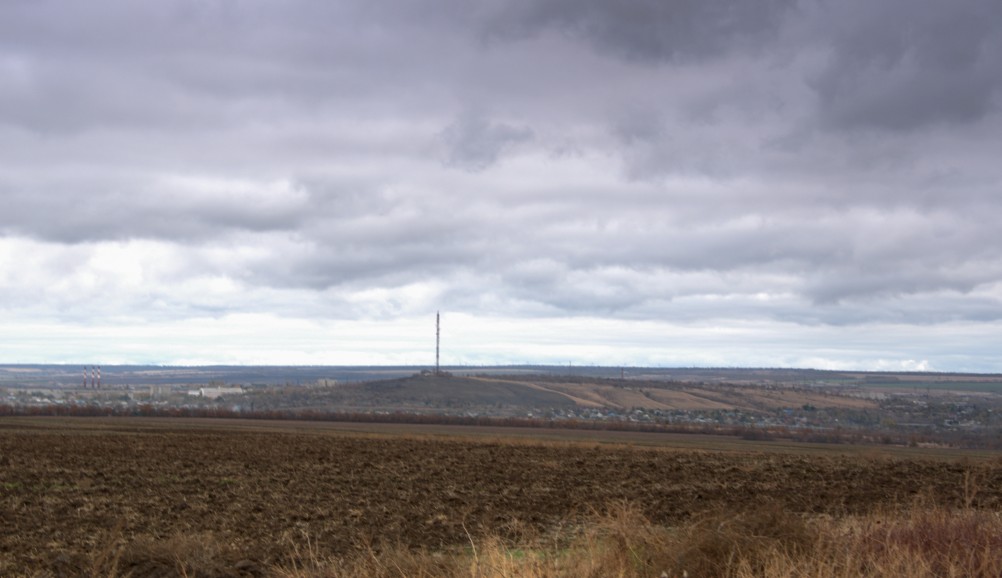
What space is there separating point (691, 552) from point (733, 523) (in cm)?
137

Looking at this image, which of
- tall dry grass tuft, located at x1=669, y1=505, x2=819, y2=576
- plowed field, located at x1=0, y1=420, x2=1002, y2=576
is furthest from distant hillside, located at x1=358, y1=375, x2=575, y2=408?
tall dry grass tuft, located at x1=669, y1=505, x2=819, y2=576

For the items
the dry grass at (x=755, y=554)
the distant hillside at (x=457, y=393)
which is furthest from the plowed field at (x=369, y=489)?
the distant hillside at (x=457, y=393)

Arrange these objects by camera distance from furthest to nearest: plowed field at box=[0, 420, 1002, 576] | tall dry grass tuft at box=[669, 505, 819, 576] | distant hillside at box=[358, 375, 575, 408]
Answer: distant hillside at box=[358, 375, 575, 408], plowed field at box=[0, 420, 1002, 576], tall dry grass tuft at box=[669, 505, 819, 576]

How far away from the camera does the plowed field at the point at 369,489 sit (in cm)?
2192

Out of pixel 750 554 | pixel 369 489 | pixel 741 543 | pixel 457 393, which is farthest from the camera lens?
pixel 457 393

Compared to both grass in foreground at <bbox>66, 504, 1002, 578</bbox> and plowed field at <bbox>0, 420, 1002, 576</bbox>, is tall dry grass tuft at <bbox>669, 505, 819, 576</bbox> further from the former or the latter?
plowed field at <bbox>0, 420, 1002, 576</bbox>

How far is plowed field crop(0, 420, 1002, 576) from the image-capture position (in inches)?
863

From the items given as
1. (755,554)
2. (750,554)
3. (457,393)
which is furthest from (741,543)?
(457,393)

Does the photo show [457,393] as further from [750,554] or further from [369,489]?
[750,554]

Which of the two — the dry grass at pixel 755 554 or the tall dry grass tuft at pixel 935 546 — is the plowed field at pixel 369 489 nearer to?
the tall dry grass tuft at pixel 935 546

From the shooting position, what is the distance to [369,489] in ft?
102

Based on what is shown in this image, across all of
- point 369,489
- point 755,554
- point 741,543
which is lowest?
point 369,489

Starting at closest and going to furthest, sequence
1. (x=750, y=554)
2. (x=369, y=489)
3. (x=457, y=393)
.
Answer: (x=750, y=554) < (x=369, y=489) < (x=457, y=393)

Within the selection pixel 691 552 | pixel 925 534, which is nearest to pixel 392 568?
pixel 691 552
